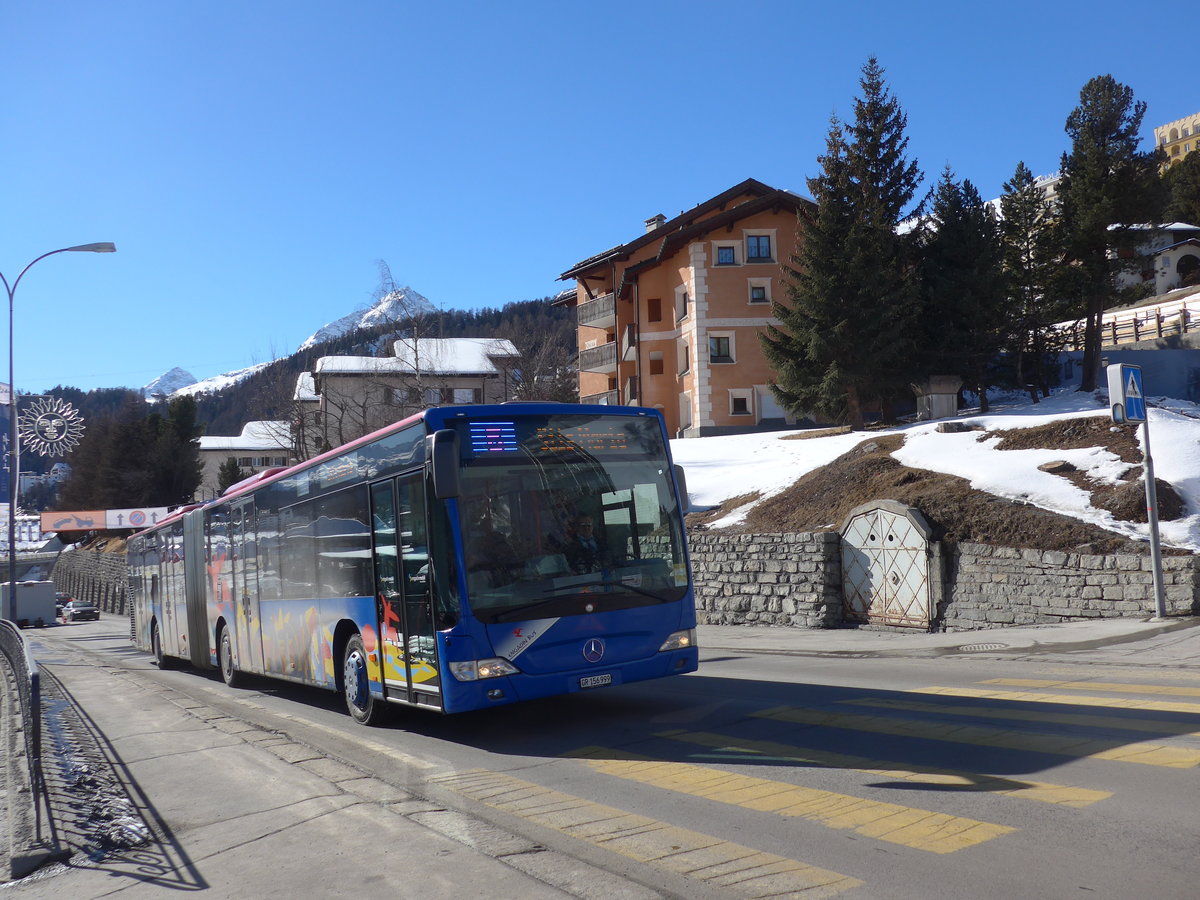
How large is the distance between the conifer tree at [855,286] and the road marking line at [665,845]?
2535cm

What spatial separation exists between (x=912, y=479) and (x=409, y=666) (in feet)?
44.9

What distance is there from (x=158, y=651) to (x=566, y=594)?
58.7 ft

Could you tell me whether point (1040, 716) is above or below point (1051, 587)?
below

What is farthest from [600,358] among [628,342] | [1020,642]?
[1020,642]

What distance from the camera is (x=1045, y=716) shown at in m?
8.11

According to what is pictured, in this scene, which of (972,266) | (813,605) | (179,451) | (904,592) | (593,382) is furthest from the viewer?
(179,451)

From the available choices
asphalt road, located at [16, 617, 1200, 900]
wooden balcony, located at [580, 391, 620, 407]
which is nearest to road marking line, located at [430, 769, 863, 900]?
asphalt road, located at [16, 617, 1200, 900]

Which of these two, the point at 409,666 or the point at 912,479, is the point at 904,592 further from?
the point at 409,666

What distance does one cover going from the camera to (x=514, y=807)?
6.46 meters

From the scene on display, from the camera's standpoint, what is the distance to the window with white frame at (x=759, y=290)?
1742 inches

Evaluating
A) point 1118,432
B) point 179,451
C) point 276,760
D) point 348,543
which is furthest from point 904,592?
point 179,451

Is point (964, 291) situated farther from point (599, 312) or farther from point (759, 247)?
point (599, 312)

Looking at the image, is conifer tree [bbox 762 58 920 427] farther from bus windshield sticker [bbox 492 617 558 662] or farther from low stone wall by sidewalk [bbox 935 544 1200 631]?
bus windshield sticker [bbox 492 617 558 662]

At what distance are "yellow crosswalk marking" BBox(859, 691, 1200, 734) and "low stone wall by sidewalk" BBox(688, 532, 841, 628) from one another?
968 centimetres
